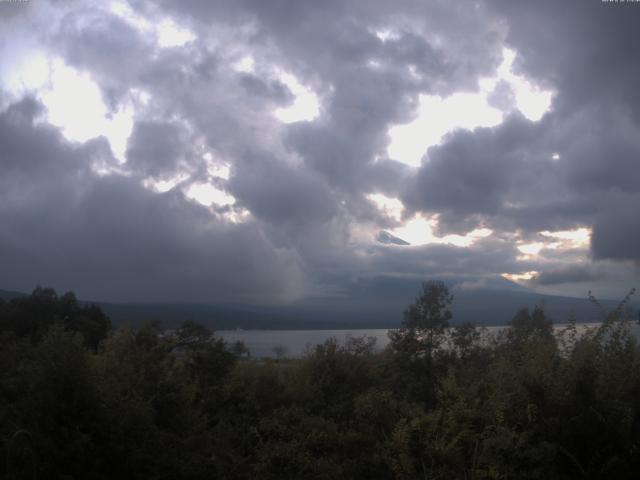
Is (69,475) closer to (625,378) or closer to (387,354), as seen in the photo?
(625,378)

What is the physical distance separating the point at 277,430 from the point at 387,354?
356 inches

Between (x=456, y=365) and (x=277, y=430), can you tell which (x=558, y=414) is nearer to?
(x=277, y=430)

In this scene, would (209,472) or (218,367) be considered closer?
(209,472)

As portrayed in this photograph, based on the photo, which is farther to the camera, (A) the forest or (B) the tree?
(B) the tree

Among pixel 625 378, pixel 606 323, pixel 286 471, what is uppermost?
pixel 606 323

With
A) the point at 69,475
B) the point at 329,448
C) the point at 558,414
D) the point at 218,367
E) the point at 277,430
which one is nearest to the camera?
the point at 69,475

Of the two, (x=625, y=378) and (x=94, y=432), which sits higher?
(x=625, y=378)

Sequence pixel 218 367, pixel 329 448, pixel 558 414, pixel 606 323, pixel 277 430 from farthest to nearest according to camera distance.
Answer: pixel 218 367, pixel 277 430, pixel 329 448, pixel 606 323, pixel 558 414

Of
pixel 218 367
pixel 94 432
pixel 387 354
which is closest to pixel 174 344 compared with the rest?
pixel 218 367

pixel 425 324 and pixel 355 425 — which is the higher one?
pixel 425 324

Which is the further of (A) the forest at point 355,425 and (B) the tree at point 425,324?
(B) the tree at point 425,324

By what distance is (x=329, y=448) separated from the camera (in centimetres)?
1280

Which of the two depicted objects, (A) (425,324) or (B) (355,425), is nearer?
(B) (355,425)

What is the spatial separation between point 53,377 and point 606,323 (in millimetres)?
10989
